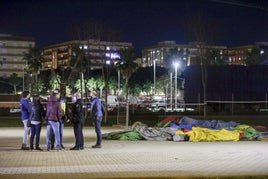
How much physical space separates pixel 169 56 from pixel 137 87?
45.1 metres

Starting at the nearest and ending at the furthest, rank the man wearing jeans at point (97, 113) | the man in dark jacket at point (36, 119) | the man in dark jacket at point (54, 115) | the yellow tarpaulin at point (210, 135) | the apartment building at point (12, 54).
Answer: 1. the man in dark jacket at point (54, 115)
2. the man in dark jacket at point (36, 119)
3. the man wearing jeans at point (97, 113)
4. the yellow tarpaulin at point (210, 135)
5. the apartment building at point (12, 54)

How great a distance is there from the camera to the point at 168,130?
21.6 meters

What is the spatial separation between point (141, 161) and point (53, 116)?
4.07 metres

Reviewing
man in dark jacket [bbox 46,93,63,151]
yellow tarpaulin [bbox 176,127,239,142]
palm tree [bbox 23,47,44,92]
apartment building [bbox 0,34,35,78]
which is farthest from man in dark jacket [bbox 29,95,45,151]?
apartment building [bbox 0,34,35,78]

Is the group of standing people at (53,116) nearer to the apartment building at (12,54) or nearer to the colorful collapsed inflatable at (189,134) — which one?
the colorful collapsed inflatable at (189,134)

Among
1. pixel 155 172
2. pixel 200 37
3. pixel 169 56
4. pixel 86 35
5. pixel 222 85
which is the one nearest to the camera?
pixel 155 172

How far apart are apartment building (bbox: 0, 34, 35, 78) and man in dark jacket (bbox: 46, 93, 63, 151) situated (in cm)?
16795

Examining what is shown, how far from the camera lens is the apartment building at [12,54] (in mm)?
182875

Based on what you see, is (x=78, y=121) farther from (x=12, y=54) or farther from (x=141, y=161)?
(x=12, y=54)

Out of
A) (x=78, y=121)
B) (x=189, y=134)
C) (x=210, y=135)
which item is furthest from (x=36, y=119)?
(x=210, y=135)

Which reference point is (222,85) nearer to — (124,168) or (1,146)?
(1,146)

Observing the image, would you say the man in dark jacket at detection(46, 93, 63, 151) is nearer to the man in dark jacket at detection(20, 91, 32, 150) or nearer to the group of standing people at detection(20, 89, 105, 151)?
the group of standing people at detection(20, 89, 105, 151)

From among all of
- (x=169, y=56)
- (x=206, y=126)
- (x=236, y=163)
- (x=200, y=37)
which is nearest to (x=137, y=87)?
(x=169, y=56)

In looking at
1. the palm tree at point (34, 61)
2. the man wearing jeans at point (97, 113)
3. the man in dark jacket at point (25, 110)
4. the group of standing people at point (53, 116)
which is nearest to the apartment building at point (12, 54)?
the palm tree at point (34, 61)
